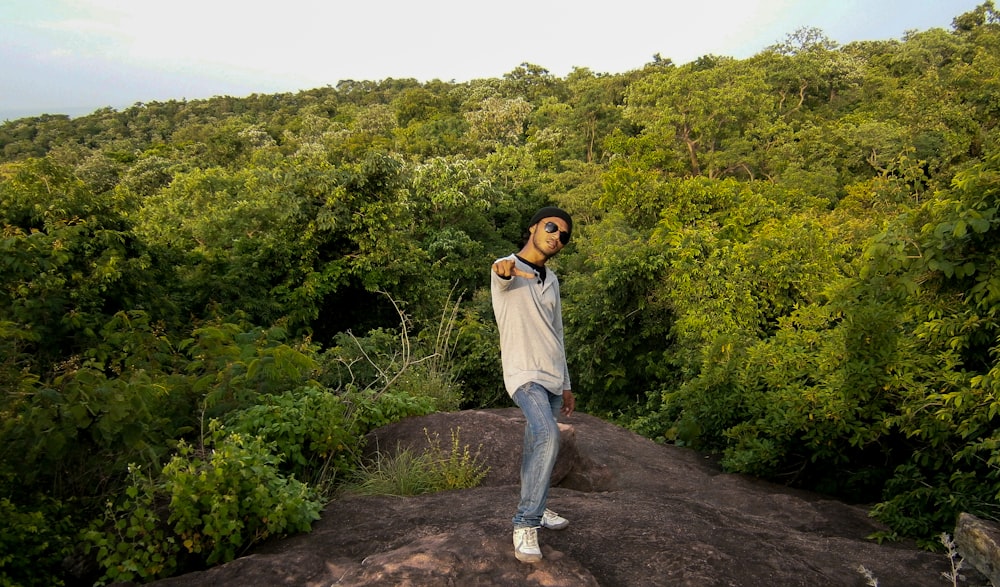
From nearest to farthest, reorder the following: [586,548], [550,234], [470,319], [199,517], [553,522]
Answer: [550,234] → [586,548] → [553,522] → [199,517] → [470,319]

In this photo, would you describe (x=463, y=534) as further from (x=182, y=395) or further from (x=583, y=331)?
(x=583, y=331)

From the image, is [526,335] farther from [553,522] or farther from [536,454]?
[553,522]

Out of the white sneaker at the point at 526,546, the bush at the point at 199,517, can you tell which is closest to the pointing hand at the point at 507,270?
the white sneaker at the point at 526,546

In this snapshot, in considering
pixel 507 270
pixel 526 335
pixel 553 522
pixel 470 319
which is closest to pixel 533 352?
pixel 526 335

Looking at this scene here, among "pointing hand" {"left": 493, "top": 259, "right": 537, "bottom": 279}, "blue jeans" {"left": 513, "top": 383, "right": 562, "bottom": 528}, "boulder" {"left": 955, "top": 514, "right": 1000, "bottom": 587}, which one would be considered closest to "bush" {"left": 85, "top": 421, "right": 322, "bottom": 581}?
"blue jeans" {"left": 513, "top": 383, "right": 562, "bottom": 528}


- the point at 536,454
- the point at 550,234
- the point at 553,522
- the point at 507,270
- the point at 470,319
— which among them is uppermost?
the point at 550,234

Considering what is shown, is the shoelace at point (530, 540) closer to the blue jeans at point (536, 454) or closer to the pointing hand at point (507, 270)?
Result: the blue jeans at point (536, 454)

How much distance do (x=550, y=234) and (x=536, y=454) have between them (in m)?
1.04

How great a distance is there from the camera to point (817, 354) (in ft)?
22.8

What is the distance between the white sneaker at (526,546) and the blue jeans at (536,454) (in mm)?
34

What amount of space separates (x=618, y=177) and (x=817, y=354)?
1118 centimetres

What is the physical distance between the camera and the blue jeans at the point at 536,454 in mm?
3131

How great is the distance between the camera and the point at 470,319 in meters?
13.6

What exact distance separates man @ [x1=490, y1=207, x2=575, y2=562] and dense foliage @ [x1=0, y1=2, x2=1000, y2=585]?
1588mm
